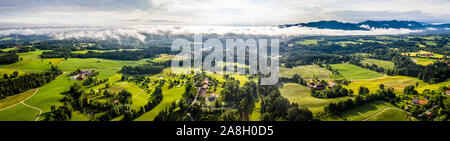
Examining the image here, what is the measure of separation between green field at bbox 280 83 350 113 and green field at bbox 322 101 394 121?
3.87 metres

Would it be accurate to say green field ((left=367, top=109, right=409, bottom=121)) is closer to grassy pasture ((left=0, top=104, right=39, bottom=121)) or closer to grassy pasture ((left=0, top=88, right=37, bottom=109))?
grassy pasture ((left=0, top=104, right=39, bottom=121))

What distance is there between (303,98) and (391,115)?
51.9ft

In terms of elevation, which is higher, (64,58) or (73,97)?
(64,58)

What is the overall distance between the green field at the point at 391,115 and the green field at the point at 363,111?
3.18 feet

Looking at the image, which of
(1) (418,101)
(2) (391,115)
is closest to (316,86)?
(2) (391,115)

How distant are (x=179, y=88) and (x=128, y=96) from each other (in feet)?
42.7

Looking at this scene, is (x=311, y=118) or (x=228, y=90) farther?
(x=228, y=90)

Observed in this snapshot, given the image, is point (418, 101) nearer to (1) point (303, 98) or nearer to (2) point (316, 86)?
(2) point (316, 86)

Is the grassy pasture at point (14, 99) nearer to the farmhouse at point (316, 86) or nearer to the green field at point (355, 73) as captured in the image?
the farmhouse at point (316, 86)
